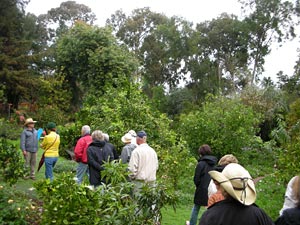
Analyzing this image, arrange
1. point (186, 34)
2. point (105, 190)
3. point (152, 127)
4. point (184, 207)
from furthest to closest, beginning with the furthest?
1. point (186, 34)
2. point (152, 127)
3. point (184, 207)
4. point (105, 190)

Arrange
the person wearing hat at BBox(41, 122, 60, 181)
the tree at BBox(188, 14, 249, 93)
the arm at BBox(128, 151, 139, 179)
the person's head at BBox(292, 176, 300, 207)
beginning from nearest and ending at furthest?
the person's head at BBox(292, 176, 300, 207) < the arm at BBox(128, 151, 139, 179) < the person wearing hat at BBox(41, 122, 60, 181) < the tree at BBox(188, 14, 249, 93)

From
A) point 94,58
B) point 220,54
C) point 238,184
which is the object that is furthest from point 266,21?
point 238,184

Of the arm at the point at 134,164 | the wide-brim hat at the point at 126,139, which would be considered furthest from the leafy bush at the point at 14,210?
the wide-brim hat at the point at 126,139

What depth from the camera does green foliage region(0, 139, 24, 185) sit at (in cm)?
709

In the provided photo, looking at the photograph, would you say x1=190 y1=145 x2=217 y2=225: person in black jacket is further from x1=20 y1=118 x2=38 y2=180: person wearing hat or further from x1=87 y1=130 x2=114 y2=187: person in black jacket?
x1=20 y1=118 x2=38 y2=180: person wearing hat

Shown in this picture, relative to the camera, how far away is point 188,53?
38.3 metres

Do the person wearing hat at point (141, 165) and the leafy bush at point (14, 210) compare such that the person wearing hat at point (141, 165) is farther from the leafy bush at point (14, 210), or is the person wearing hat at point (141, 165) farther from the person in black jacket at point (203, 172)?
the leafy bush at point (14, 210)

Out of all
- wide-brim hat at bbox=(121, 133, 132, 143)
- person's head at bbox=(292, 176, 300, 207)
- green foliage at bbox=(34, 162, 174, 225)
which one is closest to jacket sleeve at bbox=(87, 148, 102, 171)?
wide-brim hat at bbox=(121, 133, 132, 143)

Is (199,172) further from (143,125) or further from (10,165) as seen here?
(143,125)

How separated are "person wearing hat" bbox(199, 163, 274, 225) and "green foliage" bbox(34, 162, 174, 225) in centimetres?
159

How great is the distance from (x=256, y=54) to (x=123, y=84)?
28.1 meters

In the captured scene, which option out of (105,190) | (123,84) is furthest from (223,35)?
(105,190)

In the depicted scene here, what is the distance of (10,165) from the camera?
23.3 ft

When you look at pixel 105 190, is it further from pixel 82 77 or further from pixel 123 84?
pixel 82 77
